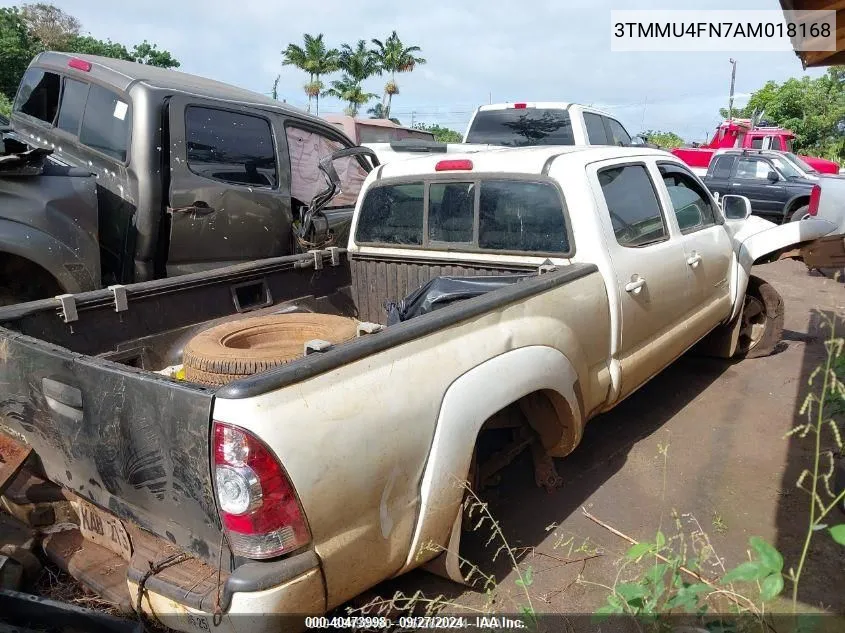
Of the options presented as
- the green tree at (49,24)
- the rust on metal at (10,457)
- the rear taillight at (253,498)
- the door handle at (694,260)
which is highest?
the green tree at (49,24)

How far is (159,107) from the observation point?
14.7 feet

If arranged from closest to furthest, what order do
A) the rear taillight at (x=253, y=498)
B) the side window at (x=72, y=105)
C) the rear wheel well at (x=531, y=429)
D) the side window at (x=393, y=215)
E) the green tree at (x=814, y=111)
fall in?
1. the rear taillight at (x=253, y=498)
2. the rear wheel well at (x=531, y=429)
3. the side window at (x=393, y=215)
4. the side window at (x=72, y=105)
5. the green tree at (x=814, y=111)

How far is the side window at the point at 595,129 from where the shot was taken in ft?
27.7

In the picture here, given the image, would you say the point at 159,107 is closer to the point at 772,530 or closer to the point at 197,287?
the point at 197,287

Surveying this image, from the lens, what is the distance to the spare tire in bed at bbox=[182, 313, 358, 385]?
251 centimetres

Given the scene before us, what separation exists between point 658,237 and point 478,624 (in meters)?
2.54

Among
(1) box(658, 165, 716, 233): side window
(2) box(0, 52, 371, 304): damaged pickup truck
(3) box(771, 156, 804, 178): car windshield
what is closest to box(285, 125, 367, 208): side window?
(2) box(0, 52, 371, 304): damaged pickup truck

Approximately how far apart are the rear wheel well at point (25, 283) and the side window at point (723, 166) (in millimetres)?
12847

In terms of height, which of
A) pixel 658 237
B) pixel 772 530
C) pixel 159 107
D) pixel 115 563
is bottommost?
pixel 772 530

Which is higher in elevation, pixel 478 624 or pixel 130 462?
pixel 130 462

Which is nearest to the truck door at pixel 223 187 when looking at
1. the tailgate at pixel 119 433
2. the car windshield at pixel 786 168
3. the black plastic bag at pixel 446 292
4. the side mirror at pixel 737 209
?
the black plastic bag at pixel 446 292

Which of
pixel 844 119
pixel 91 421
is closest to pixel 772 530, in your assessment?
pixel 91 421

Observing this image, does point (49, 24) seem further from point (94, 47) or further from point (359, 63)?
point (359, 63)

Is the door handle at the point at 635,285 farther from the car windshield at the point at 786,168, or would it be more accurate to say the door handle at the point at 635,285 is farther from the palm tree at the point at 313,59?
the palm tree at the point at 313,59
